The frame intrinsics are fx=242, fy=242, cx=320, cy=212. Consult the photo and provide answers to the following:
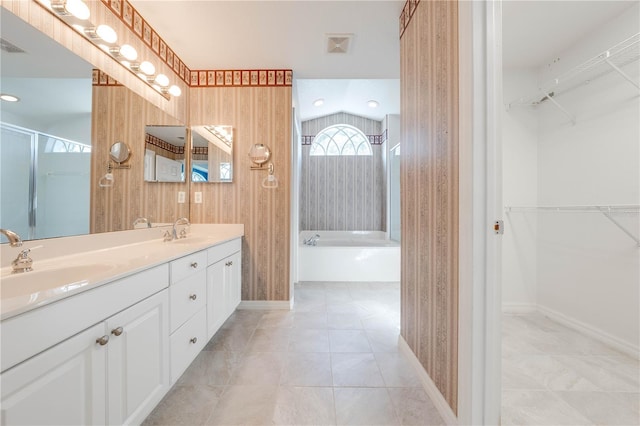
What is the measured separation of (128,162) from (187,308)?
1.04 m

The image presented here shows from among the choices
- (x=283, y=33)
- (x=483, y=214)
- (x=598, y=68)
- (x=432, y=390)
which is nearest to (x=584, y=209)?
(x=598, y=68)

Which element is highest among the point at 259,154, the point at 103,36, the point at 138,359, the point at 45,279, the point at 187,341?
the point at 103,36

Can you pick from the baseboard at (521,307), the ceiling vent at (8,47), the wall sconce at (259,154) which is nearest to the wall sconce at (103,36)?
the ceiling vent at (8,47)

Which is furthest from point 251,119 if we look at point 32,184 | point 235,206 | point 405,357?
point 405,357

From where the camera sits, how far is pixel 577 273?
202 cm

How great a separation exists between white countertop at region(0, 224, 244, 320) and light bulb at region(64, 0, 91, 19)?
117 cm

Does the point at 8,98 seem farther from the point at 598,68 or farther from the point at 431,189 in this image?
the point at 598,68

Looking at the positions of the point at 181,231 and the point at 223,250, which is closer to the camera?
the point at 223,250

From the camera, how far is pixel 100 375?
799 millimetres

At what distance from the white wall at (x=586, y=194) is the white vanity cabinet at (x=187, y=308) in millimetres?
2714

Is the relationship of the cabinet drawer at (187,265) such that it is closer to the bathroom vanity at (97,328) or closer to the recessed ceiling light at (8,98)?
the bathroom vanity at (97,328)

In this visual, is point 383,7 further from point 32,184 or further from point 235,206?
point 32,184

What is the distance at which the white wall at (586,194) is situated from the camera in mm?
1681

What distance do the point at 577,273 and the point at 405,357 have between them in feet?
5.54
